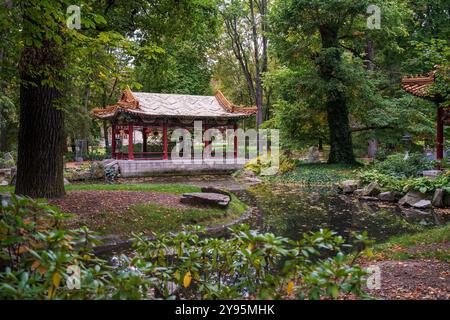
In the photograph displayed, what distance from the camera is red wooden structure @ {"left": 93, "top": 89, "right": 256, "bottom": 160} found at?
2250 centimetres

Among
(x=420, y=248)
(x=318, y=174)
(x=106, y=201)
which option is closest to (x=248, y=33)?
(x=318, y=174)

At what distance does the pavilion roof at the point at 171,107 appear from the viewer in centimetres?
2226

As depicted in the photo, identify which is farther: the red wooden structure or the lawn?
the red wooden structure

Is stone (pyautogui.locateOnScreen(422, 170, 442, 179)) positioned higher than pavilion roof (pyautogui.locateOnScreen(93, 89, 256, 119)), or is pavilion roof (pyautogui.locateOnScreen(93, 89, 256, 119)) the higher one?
pavilion roof (pyautogui.locateOnScreen(93, 89, 256, 119))

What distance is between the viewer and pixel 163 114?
74.8ft

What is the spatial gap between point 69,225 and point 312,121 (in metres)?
17.1

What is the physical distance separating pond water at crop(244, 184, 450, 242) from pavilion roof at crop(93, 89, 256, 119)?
10.8 m

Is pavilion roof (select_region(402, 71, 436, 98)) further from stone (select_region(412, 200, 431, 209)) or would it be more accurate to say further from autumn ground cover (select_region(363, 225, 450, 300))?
autumn ground cover (select_region(363, 225, 450, 300))

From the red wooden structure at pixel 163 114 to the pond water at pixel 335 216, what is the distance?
1080 cm

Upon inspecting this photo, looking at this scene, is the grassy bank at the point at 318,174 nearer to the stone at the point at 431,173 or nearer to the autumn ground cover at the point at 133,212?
the stone at the point at 431,173

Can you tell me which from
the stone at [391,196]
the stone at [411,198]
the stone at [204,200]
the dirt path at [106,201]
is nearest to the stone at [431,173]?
the stone at [391,196]

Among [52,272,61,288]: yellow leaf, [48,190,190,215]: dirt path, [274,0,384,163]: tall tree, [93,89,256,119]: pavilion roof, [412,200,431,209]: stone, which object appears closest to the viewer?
[52,272,61,288]: yellow leaf

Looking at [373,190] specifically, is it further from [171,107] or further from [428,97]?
[171,107]

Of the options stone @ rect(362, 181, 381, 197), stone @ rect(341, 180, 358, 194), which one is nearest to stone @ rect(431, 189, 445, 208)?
stone @ rect(362, 181, 381, 197)
